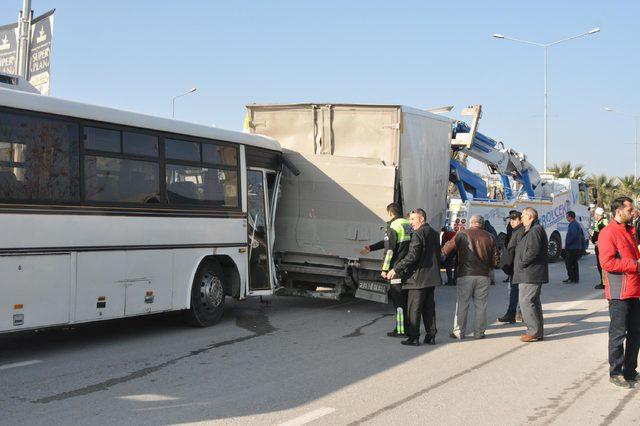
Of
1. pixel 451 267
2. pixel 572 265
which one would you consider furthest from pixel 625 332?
pixel 572 265

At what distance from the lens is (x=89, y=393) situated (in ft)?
20.8

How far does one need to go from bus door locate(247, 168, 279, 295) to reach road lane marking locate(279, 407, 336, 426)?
493 cm

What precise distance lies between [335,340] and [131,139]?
3777 mm

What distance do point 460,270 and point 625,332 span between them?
3.06 meters

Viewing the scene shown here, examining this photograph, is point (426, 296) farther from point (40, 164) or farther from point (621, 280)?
point (40, 164)

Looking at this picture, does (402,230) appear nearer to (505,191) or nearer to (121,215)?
(121,215)

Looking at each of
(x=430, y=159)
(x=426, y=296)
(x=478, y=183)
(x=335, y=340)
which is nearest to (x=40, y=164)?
(x=335, y=340)

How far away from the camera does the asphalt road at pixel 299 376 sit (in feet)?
19.1

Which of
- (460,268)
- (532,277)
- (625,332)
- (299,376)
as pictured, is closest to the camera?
(625,332)

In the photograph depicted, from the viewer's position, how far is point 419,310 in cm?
892

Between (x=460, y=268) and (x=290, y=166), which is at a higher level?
(x=290, y=166)

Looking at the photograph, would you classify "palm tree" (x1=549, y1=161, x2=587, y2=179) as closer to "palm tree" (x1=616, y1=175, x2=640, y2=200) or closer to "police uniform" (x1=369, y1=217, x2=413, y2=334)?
"palm tree" (x1=616, y1=175, x2=640, y2=200)

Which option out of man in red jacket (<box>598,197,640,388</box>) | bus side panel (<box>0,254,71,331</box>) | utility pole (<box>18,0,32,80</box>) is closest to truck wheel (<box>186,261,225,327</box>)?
bus side panel (<box>0,254,71,331</box>)

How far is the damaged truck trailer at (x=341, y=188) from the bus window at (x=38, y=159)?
15.1 feet
